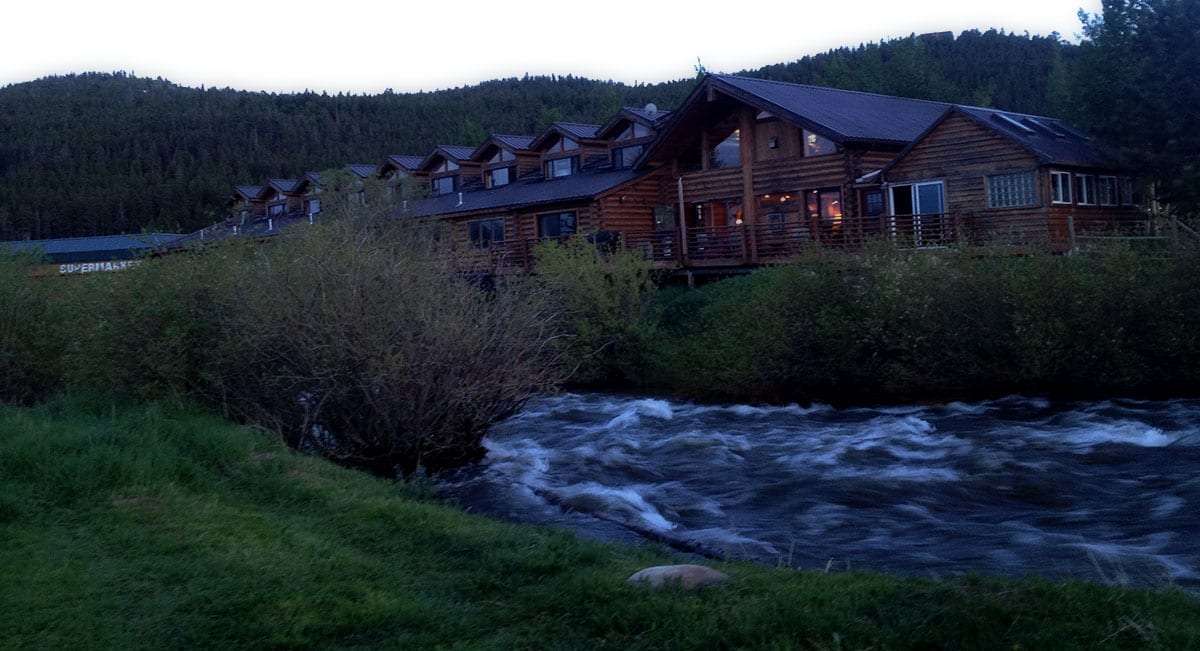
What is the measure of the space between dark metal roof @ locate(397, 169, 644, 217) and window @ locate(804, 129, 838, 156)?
6635 millimetres

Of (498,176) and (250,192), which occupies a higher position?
(250,192)

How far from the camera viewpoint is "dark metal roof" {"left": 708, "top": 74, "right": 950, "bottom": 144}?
33.7 metres

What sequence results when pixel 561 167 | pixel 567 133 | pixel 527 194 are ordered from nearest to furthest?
1. pixel 527 194
2. pixel 567 133
3. pixel 561 167

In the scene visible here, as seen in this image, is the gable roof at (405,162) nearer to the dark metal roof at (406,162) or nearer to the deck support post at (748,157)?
the dark metal roof at (406,162)

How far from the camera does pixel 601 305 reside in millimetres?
26422

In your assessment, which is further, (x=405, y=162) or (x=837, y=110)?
(x=405, y=162)

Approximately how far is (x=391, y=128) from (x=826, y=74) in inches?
2023

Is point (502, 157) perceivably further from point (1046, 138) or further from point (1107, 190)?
point (1107, 190)

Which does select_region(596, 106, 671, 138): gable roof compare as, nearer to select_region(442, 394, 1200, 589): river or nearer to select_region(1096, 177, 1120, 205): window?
select_region(1096, 177, 1120, 205): window

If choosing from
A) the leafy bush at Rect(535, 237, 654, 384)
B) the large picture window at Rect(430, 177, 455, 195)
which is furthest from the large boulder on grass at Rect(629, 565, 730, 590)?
the large picture window at Rect(430, 177, 455, 195)

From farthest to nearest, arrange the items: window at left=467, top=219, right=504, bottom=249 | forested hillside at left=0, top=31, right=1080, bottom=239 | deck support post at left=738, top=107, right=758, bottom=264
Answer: forested hillside at left=0, top=31, right=1080, bottom=239 → window at left=467, top=219, right=504, bottom=249 → deck support post at left=738, top=107, right=758, bottom=264

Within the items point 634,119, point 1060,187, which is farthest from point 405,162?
point 1060,187

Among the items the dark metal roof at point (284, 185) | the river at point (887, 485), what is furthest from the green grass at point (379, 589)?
the dark metal roof at point (284, 185)

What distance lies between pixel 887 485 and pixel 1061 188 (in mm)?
19657
